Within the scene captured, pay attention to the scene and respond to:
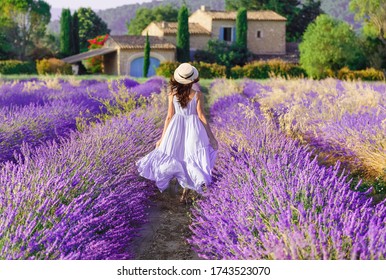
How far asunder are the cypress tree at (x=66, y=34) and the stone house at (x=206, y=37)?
1.90 m

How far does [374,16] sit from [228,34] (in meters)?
10.1

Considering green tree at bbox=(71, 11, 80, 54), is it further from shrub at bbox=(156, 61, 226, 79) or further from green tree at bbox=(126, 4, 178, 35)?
green tree at bbox=(126, 4, 178, 35)

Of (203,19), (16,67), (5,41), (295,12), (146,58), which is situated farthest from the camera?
(295,12)

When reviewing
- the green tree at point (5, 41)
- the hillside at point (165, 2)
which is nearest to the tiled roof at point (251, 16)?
the green tree at point (5, 41)

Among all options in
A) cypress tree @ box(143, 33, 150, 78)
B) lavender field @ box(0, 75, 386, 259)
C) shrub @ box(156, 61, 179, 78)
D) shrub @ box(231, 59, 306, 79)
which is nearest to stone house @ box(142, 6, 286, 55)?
cypress tree @ box(143, 33, 150, 78)

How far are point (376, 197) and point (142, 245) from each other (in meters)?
2.33

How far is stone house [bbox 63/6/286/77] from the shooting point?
111ft

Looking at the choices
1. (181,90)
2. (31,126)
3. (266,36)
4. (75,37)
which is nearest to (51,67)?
(75,37)

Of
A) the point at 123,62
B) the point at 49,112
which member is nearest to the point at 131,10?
the point at 123,62

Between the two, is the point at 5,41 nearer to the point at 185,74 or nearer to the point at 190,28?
the point at 190,28

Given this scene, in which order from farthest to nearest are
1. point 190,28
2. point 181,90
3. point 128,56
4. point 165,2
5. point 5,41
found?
point 165,2
point 190,28
point 5,41
point 128,56
point 181,90

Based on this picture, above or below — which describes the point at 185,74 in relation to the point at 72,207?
above

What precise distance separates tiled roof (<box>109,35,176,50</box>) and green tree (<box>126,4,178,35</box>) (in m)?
15.1

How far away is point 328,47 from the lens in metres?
28.4
